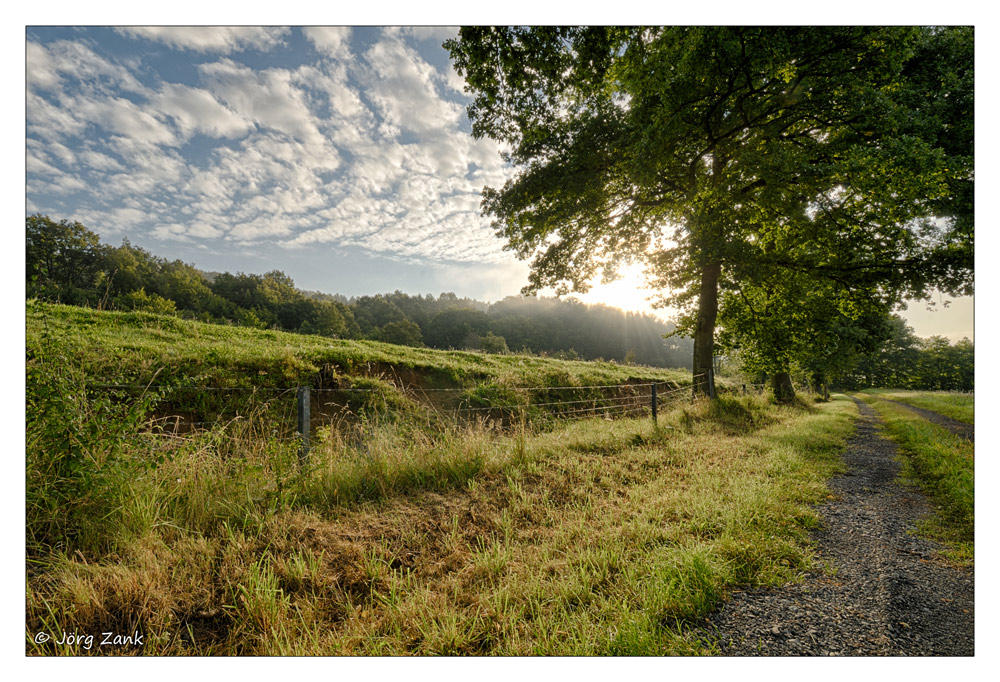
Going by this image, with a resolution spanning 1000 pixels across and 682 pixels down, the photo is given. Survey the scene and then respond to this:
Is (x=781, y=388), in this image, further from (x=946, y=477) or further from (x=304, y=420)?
(x=304, y=420)

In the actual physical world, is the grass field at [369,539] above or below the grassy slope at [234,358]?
below

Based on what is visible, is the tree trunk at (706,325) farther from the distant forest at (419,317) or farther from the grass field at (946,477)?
the distant forest at (419,317)

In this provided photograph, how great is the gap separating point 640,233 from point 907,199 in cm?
642

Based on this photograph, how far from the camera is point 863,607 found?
213 centimetres

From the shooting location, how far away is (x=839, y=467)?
5.31 metres

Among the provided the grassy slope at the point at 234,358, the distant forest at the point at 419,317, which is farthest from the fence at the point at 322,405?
the distant forest at the point at 419,317

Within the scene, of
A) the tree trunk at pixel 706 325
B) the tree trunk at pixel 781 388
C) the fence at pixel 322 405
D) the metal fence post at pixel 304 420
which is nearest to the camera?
the metal fence post at pixel 304 420

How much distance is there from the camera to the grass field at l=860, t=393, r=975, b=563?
3088 millimetres

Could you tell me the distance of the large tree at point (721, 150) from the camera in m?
4.96

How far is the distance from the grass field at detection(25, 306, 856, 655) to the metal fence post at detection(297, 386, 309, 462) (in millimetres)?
185

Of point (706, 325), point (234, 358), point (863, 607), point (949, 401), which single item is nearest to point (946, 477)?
point (949, 401)

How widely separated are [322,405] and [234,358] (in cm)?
233

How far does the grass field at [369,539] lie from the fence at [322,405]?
650 mm

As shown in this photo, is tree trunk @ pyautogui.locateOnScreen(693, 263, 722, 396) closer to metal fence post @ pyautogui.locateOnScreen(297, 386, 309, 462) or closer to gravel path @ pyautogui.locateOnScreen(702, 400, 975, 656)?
gravel path @ pyautogui.locateOnScreen(702, 400, 975, 656)
